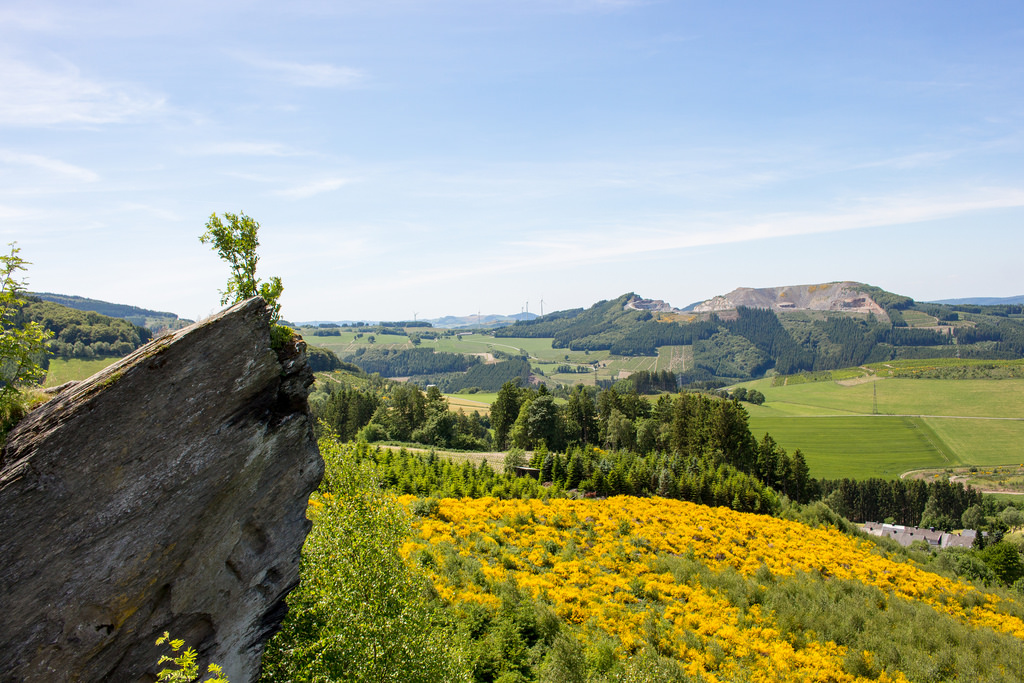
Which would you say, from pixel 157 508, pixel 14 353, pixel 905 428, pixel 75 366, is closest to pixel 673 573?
pixel 157 508

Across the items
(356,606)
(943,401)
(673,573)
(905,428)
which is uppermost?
(356,606)

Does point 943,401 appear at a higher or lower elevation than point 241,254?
lower

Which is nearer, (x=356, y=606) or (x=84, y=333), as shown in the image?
(x=356, y=606)

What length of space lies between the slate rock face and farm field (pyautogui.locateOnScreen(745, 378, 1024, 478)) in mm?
127148

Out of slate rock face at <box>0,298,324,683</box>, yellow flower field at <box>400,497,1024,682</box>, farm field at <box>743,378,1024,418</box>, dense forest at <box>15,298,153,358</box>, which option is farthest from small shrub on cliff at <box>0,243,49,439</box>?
farm field at <box>743,378,1024,418</box>

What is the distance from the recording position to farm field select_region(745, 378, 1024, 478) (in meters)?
123

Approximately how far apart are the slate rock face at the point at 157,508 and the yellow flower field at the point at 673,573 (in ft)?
31.1

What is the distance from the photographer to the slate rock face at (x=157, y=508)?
31.0 feet

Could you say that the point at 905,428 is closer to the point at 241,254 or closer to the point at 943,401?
the point at 943,401

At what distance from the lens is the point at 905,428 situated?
150625mm

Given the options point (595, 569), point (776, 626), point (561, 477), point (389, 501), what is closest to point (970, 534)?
point (561, 477)

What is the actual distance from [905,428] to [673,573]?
549 ft

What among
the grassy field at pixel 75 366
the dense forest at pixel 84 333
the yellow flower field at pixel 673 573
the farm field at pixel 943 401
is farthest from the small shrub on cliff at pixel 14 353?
the farm field at pixel 943 401

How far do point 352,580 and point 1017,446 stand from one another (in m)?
182
